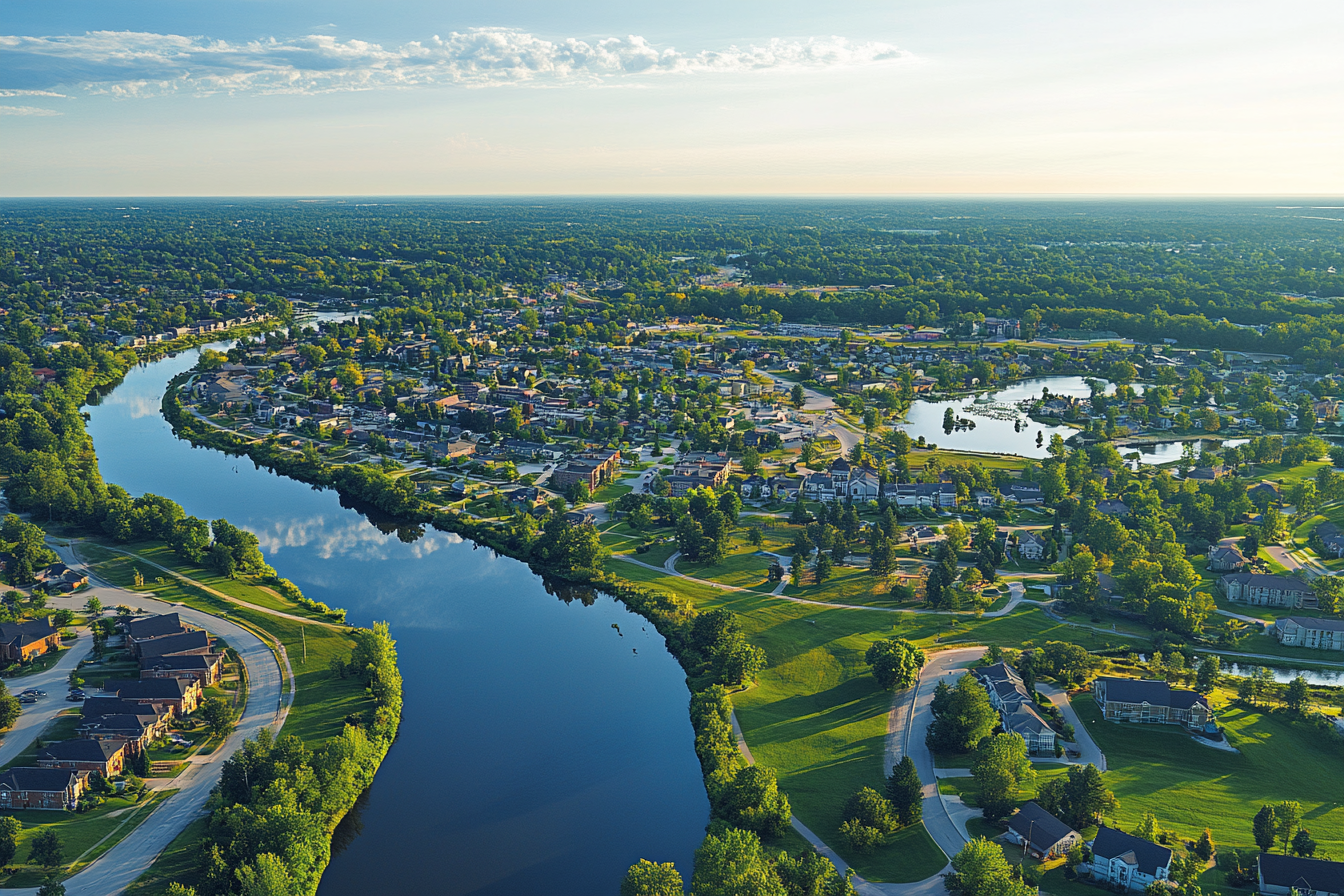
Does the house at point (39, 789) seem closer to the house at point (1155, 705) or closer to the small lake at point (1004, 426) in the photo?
the house at point (1155, 705)

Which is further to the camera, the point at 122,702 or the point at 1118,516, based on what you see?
the point at 1118,516

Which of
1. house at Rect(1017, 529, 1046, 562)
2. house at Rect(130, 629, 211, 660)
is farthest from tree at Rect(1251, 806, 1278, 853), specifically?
house at Rect(130, 629, 211, 660)

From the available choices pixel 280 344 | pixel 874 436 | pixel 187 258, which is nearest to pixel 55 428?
pixel 280 344

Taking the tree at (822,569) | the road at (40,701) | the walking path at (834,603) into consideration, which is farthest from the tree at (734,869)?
the road at (40,701)

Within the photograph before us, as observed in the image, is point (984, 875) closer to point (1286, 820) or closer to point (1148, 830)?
point (1148, 830)

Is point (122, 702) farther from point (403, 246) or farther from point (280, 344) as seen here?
point (403, 246)

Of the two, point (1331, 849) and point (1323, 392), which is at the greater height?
point (1323, 392)

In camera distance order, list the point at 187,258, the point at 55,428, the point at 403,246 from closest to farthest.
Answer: the point at 55,428, the point at 187,258, the point at 403,246
